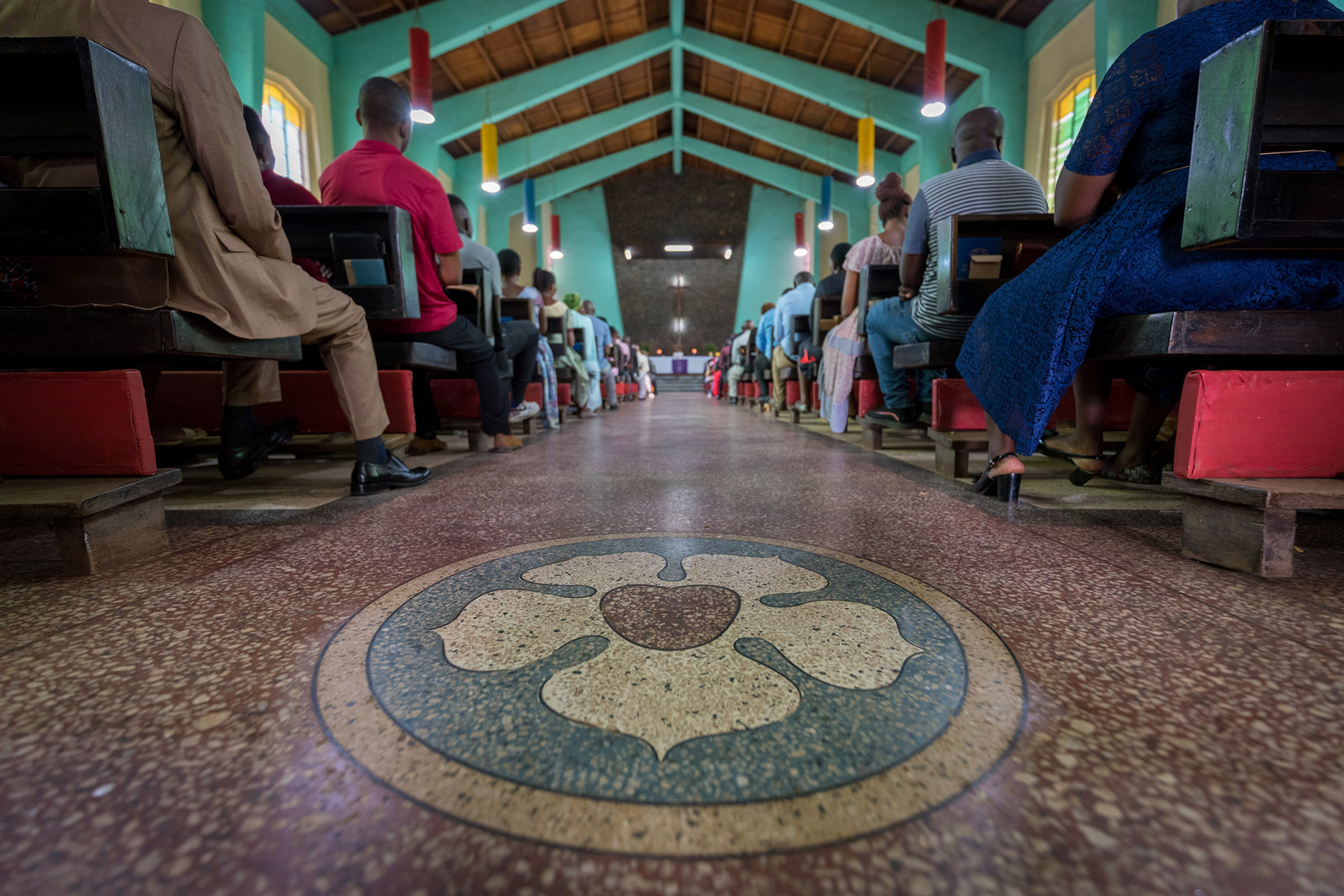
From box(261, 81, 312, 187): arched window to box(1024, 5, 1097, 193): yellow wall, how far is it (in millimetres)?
9243

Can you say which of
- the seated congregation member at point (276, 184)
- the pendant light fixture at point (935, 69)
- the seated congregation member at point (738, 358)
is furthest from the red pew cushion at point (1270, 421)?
the pendant light fixture at point (935, 69)

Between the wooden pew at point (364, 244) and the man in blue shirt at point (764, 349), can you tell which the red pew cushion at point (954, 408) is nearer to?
the wooden pew at point (364, 244)

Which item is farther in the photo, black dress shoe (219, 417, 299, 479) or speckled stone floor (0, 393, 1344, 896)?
black dress shoe (219, 417, 299, 479)

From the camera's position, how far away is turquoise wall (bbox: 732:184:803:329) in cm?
1794

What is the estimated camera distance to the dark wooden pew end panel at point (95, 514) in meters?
0.91

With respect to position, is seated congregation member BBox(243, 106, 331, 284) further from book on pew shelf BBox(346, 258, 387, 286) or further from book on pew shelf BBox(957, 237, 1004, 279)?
book on pew shelf BBox(957, 237, 1004, 279)

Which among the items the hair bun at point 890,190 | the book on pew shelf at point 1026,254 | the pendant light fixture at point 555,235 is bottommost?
the book on pew shelf at point 1026,254

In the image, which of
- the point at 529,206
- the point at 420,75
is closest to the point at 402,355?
the point at 420,75

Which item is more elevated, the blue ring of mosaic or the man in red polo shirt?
the man in red polo shirt

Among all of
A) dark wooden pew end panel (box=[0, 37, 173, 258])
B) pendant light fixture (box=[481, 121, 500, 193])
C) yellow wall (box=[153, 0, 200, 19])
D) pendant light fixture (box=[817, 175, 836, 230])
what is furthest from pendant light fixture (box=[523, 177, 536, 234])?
dark wooden pew end panel (box=[0, 37, 173, 258])

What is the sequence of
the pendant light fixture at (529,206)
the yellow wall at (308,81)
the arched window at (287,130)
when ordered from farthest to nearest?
1. the pendant light fixture at (529,206)
2. the arched window at (287,130)
3. the yellow wall at (308,81)

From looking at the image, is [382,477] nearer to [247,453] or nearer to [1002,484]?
[247,453]

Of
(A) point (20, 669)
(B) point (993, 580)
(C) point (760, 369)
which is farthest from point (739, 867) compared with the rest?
(C) point (760, 369)

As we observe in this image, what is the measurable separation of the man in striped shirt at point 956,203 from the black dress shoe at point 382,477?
5.74 ft
